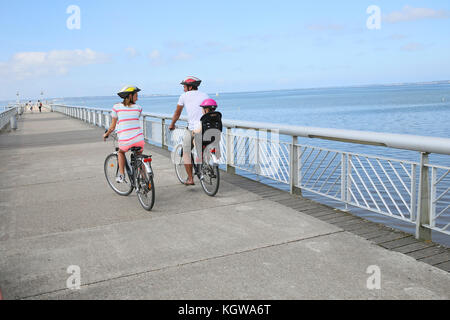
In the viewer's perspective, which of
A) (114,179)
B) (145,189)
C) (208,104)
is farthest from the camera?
(114,179)

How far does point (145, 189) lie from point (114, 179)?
1467 millimetres

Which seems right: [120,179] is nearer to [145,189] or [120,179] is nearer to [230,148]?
[145,189]

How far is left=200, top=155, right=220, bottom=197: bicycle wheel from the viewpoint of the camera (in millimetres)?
6801

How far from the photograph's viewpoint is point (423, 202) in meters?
4.54

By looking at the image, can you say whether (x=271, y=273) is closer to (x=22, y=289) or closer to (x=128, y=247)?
(x=128, y=247)

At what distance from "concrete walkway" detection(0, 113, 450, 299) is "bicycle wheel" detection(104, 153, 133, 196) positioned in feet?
0.47

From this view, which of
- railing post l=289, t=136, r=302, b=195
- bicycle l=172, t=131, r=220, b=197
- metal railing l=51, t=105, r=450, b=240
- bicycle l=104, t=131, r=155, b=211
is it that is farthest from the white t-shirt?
railing post l=289, t=136, r=302, b=195

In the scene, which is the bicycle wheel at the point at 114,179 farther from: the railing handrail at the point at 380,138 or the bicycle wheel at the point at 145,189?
the railing handrail at the point at 380,138

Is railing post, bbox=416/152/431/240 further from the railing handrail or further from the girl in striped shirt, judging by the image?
the girl in striped shirt

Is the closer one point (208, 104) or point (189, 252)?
point (189, 252)

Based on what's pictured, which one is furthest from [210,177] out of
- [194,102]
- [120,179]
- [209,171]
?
[120,179]

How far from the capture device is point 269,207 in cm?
621

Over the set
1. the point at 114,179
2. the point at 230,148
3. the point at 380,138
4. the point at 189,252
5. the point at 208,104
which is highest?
the point at 208,104
